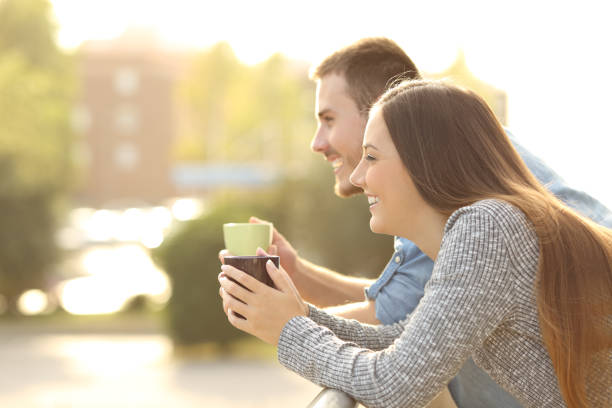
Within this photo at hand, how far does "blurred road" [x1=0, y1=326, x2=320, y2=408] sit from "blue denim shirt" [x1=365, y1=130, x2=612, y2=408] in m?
8.20

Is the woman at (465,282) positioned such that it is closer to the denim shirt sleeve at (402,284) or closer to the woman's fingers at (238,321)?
the woman's fingers at (238,321)

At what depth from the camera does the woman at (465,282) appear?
1.43 metres

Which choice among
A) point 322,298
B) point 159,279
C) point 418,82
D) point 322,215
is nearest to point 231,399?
point 322,215

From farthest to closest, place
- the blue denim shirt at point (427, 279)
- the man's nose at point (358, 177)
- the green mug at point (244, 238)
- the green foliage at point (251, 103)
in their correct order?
the green foliage at point (251, 103) < the blue denim shirt at point (427, 279) < the green mug at point (244, 238) < the man's nose at point (358, 177)

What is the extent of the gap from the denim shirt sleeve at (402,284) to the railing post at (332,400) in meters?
0.63

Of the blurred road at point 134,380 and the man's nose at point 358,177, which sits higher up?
the man's nose at point 358,177

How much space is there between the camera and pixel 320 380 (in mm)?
1500

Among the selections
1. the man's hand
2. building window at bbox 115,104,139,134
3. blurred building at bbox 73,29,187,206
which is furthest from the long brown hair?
building window at bbox 115,104,139,134

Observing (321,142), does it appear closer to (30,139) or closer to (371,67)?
(371,67)

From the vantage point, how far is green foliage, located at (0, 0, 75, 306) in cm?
1812

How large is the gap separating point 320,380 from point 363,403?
91mm

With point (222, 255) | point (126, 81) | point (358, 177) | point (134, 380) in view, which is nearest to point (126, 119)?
point (126, 81)

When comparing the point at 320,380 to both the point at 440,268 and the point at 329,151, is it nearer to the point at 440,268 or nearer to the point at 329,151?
the point at 440,268

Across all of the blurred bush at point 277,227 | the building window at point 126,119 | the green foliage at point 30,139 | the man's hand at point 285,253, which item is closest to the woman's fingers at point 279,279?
the man's hand at point 285,253
